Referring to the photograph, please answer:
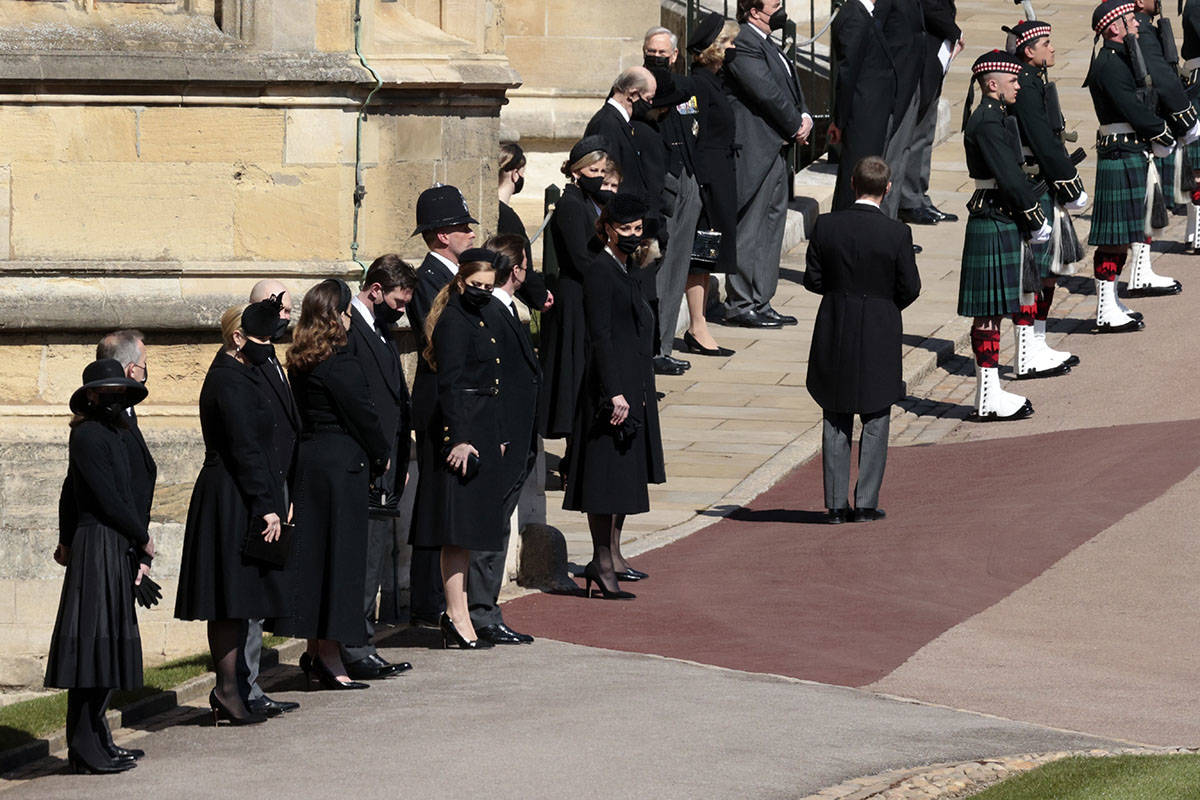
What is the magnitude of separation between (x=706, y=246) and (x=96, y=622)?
25.2ft

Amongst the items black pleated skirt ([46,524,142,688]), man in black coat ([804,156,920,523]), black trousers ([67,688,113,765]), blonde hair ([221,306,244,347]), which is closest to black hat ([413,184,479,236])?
blonde hair ([221,306,244,347])

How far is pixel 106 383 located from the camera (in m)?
9.17

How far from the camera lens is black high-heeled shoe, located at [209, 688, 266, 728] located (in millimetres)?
9617

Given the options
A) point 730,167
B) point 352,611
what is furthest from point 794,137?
point 352,611

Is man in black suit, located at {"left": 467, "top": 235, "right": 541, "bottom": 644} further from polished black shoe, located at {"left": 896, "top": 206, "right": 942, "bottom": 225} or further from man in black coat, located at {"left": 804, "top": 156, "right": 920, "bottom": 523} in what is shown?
polished black shoe, located at {"left": 896, "top": 206, "right": 942, "bottom": 225}

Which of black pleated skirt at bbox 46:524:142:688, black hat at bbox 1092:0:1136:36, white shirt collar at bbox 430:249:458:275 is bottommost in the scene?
black pleated skirt at bbox 46:524:142:688

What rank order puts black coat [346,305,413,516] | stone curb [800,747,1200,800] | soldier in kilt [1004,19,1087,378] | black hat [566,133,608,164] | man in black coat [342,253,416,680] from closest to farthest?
stone curb [800,747,1200,800]
man in black coat [342,253,416,680]
black coat [346,305,413,516]
black hat [566,133,608,164]
soldier in kilt [1004,19,1087,378]

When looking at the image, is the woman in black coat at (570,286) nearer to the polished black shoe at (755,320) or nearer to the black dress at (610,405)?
the black dress at (610,405)

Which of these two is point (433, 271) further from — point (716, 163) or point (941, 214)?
point (941, 214)

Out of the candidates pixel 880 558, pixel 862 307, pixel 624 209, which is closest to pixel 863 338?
pixel 862 307

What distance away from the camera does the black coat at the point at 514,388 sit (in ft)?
36.2

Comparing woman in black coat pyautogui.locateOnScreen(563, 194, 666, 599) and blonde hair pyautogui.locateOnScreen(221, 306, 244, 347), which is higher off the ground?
blonde hair pyautogui.locateOnScreen(221, 306, 244, 347)

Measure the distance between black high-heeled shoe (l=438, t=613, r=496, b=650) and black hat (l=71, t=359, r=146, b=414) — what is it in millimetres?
2207

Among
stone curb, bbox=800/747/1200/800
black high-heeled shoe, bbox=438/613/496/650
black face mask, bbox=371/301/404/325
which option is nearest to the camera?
stone curb, bbox=800/747/1200/800
